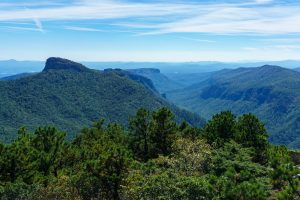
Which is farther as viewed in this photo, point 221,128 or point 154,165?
point 221,128

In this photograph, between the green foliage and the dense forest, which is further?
the green foliage

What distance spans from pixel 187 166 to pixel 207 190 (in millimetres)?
13917

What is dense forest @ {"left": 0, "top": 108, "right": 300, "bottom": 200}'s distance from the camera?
2508cm

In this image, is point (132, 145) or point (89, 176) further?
point (132, 145)

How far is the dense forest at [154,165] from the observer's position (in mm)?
25078

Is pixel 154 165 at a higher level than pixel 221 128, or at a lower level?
lower

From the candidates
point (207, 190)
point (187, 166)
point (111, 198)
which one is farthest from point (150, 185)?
point (187, 166)

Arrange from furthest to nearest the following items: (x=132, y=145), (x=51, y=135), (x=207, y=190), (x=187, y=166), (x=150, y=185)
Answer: (x=132, y=145)
(x=51, y=135)
(x=187, y=166)
(x=150, y=185)
(x=207, y=190)

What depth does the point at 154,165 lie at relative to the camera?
40625mm

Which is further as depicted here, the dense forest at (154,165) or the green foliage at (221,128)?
the green foliage at (221,128)

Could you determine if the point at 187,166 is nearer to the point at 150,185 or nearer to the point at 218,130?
the point at 150,185

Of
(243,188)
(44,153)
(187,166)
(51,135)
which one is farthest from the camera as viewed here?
(51,135)

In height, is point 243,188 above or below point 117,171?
above

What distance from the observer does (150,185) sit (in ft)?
93.6
